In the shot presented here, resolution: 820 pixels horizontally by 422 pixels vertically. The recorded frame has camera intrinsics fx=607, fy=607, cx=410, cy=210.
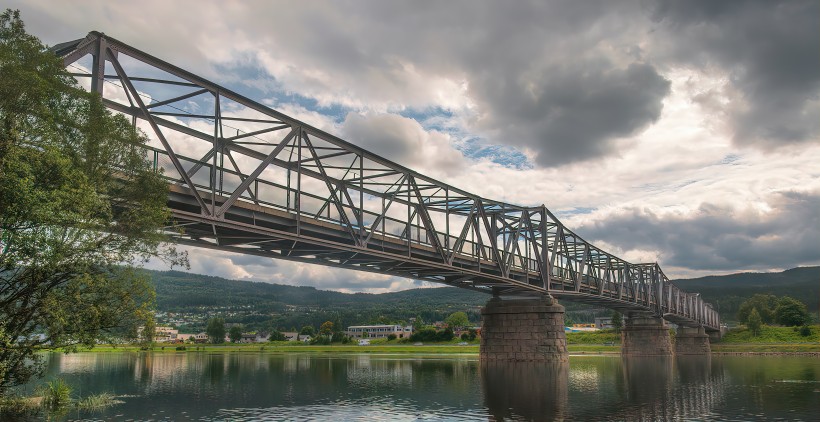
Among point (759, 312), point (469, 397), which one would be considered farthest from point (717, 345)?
point (469, 397)

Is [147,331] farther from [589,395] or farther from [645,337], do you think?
[645,337]

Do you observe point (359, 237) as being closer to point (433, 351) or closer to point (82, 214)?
point (82, 214)

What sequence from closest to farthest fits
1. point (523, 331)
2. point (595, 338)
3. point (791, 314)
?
point (523, 331)
point (791, 314)
point (595, 338)

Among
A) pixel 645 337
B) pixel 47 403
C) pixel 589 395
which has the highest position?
pixel 47 403

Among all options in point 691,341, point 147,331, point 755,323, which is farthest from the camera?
point 755,323

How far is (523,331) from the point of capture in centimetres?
6912

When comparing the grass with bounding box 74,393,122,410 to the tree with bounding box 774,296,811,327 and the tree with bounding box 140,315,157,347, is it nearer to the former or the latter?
the tree with bounding box 140,315,157,347

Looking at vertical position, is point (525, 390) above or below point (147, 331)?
below

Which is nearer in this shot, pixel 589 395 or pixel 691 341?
pixel 589 395

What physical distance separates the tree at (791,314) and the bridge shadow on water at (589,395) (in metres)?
128

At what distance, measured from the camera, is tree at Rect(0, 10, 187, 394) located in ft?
75.7

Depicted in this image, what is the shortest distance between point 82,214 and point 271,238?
13.7 meters

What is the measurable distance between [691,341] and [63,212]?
14962 centimetres

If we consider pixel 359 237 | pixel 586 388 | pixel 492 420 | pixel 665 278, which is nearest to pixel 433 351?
pixel 665 278
